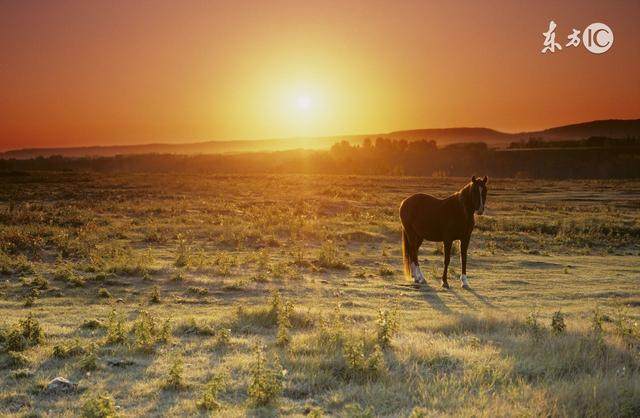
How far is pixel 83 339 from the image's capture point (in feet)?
32.2

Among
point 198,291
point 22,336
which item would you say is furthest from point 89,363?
point 198,291

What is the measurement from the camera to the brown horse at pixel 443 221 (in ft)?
49.5

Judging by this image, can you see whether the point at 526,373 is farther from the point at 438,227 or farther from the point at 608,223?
the point at 608,223

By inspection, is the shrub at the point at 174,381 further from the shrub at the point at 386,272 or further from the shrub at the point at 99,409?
the shrub at the point at 386,272

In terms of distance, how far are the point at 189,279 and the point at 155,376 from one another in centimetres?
827

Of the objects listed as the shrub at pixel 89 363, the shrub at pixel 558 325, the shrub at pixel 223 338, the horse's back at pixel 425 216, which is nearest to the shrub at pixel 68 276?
the shrub at pixel 223 338

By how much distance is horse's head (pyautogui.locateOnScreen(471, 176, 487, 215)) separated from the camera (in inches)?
560

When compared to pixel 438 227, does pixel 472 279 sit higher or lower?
lower

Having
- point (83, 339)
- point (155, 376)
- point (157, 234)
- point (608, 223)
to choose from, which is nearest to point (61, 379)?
point (155, 376)

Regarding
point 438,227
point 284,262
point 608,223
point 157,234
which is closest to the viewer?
point 438,227

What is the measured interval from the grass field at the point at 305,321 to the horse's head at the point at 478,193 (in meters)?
2.43

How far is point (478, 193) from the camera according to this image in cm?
1436

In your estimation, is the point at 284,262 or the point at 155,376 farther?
the point at 284,262

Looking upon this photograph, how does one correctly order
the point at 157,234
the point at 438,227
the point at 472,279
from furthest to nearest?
1. the point at 157,234
2. the point at 472,279
3. the point at 438,227
